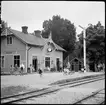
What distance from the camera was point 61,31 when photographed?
4794 cm

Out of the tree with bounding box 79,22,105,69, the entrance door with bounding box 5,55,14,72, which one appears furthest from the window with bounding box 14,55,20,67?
the tree with bounding box 79,22,105,69

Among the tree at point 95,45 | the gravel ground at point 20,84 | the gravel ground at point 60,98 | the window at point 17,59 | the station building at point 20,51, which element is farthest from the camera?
the tree at point 95,45

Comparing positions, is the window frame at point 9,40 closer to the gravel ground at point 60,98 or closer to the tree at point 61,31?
the tree at point 61,31

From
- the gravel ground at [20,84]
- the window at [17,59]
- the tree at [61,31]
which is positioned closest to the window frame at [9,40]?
the window at [17,59]

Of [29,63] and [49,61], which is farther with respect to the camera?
[49,61]

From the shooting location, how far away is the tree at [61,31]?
48.5 meters

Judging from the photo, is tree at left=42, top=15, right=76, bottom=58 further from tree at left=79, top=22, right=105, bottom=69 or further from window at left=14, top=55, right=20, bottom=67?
window at left=14, top=55, right=20, bottom=67

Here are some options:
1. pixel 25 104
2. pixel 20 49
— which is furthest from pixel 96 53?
pixel 25 104

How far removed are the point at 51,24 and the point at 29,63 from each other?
917 inches

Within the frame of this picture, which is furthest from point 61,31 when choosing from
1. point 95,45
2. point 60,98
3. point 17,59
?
point 60,98

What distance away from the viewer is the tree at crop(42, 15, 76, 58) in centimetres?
4847

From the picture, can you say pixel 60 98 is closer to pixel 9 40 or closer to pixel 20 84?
pixel 20 84

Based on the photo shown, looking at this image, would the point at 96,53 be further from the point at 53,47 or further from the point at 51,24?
the point at 51,24

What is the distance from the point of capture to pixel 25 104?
9.09 m
